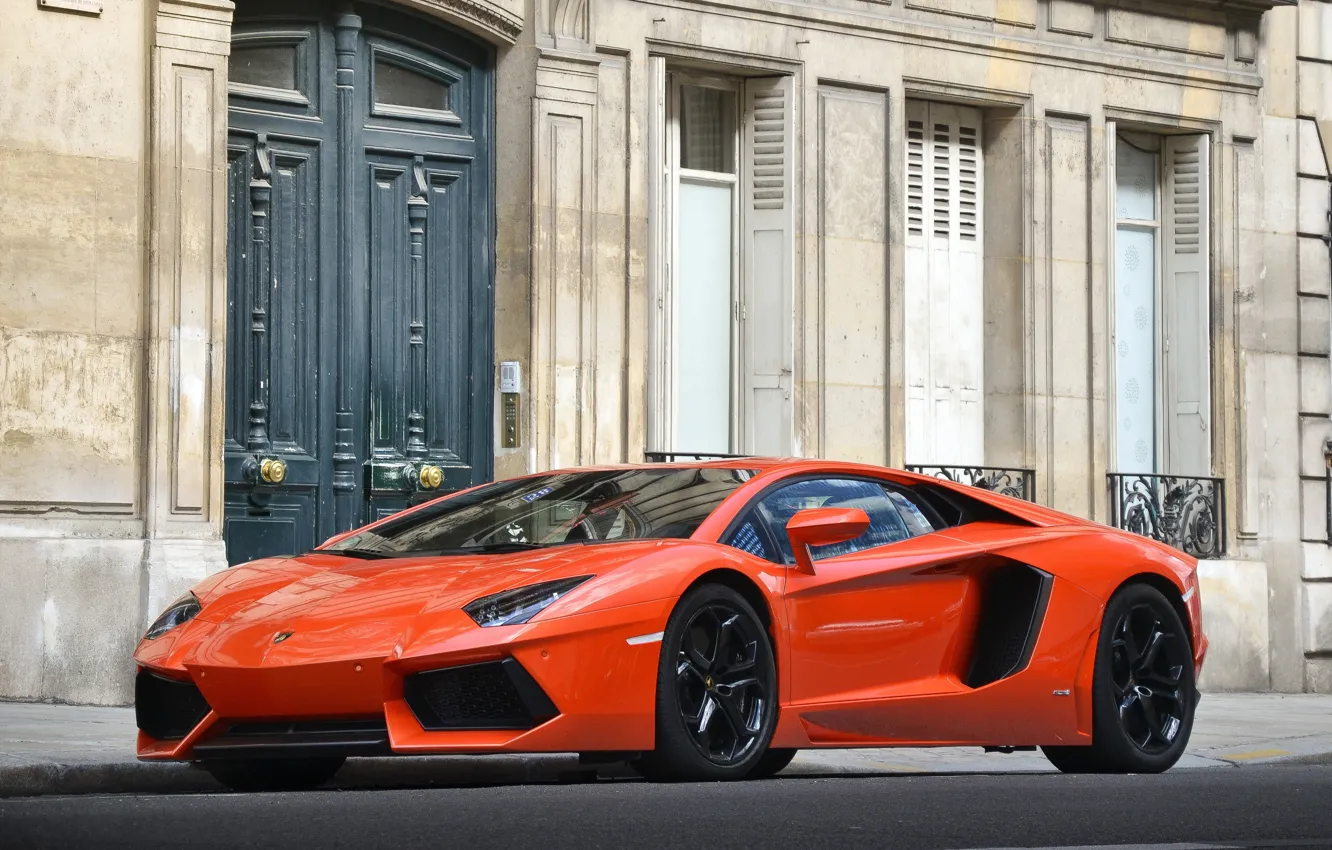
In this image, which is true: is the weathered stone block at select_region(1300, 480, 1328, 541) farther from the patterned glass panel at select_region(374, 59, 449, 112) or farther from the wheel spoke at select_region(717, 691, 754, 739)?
the wheel spoke at select_region(717, 691, 754, 739)

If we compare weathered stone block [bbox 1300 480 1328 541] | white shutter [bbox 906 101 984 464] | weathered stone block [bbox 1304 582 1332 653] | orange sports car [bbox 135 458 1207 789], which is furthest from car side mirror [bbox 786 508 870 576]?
weathered stone block [bbox 1300 480 1328 541]

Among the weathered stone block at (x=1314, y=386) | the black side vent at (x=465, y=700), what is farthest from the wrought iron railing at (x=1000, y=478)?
the black side vent at (x=465, y=700)

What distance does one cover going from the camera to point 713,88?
51.0 feet

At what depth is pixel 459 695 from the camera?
6.73 meters

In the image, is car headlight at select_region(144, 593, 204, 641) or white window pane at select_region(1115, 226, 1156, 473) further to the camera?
white window pane at select_region(1115, 226, 1156, 473)

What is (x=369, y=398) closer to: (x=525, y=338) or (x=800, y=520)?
(x=525, y=338)

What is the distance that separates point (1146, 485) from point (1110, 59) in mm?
3435

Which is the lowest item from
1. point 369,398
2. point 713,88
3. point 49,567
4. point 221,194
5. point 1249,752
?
point 1249,752

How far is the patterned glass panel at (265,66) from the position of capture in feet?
43.4

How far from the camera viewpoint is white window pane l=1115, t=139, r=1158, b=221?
57.9 feet

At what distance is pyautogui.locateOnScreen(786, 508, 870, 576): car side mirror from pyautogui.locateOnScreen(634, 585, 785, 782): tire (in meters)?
0.36

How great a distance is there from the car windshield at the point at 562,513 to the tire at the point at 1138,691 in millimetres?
1788

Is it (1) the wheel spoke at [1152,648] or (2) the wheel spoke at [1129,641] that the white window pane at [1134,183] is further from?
(2) the wheel spoke at [1129,641]

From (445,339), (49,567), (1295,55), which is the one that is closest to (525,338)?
(445,339)
